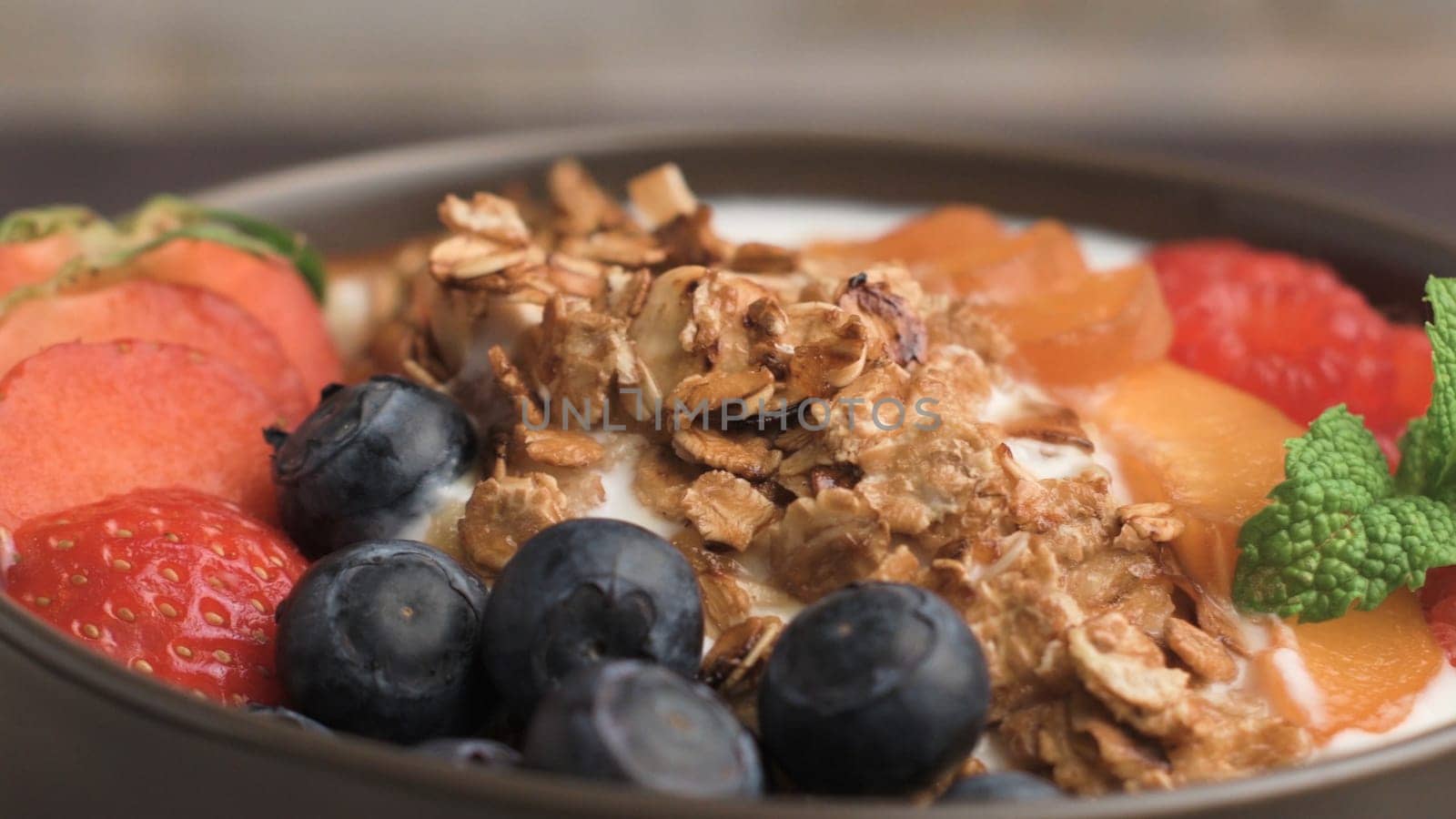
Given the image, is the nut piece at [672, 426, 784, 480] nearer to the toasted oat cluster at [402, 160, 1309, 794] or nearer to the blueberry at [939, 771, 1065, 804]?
the toasted oat cluster at [402, 160, 1309, 794]

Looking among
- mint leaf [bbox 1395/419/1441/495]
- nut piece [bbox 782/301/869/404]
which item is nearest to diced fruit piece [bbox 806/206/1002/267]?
nut piece [bbox 782/301/869/404]

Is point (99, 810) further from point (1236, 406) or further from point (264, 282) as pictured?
point (1236, 406)

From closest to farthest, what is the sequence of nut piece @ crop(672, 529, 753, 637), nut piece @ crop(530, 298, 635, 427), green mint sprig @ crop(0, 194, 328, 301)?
nut piece @ crop(672, 529, 753, 637), nut piece @ crop(530, 298, 635, 427), green mint sprig @ crop(0, 194, 328, 301)

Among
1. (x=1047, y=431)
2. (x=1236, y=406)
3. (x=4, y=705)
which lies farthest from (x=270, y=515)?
(x=1236, y=406)

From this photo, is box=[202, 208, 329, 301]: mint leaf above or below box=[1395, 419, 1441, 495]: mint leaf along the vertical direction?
above

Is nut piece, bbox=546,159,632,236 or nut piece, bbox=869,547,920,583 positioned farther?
nut piece, bbox=546,159,632,236

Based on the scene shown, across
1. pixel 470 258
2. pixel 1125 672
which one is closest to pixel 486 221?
pixel 470 258

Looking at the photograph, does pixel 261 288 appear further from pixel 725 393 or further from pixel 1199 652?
pixel 1199 652
